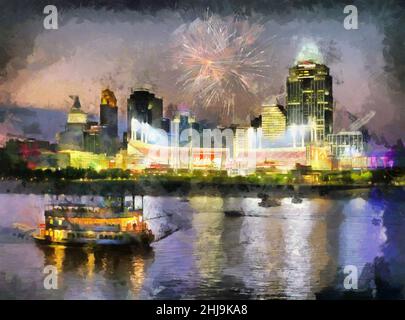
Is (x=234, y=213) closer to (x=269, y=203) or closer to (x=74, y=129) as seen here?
(x=269, y=203)

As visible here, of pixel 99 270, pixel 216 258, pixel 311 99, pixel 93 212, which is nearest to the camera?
pixel 99 270

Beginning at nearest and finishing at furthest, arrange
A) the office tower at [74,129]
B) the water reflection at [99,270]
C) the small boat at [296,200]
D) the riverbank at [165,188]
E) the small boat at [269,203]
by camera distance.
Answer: the water reflection at [99,270] < the office tower at [74,129] < the riverbank at [165,188] < the small boat at [296,200] < the small boat at [269,203]

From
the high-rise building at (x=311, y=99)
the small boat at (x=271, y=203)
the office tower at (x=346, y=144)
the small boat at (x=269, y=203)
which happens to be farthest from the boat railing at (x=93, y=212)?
the small boat at (x=271, y=203)

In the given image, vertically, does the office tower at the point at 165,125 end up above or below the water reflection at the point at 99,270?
above

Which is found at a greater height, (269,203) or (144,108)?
(144,108)

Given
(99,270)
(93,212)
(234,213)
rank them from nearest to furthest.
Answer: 1. (99,270)
2. (93,212)
3. (234,213)

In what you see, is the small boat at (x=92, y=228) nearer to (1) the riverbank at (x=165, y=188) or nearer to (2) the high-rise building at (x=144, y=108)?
(1) the riverbank at (x=165, y=188)

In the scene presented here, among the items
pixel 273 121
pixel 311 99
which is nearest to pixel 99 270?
pixel 273 121

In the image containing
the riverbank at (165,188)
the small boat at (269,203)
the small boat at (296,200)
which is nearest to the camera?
the riverbank at (165,188)

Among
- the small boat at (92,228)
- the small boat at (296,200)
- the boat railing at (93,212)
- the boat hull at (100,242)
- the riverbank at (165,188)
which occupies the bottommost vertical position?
the boat hull at (100,242)
